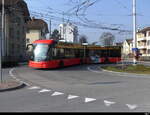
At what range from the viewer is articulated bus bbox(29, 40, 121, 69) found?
26406mm

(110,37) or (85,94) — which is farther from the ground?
(110,37)

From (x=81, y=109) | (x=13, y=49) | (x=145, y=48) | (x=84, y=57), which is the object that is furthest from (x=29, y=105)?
(x=145, y=48)

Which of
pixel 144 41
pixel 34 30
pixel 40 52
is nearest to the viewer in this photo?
pixel 40 52

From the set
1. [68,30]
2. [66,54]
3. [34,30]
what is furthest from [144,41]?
[66,54]

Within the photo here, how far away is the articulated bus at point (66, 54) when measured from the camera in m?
26.4

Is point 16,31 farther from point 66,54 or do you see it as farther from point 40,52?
point 40,52

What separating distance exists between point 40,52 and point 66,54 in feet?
16.4

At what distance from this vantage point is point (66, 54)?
101ft

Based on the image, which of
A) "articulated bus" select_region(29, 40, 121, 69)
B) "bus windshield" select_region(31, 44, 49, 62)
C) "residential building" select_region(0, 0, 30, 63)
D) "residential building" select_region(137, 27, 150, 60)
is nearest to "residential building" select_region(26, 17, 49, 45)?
"residential building" select_region(0, 0, 30, 63)

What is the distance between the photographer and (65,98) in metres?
10.6

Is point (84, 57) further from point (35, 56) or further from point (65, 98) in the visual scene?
point (65, 98)

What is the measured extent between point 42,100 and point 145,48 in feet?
296

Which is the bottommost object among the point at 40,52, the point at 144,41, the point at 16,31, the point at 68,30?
the point at 40,52

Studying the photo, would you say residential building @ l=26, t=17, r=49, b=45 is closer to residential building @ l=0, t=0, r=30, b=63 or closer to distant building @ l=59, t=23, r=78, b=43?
distant building @ l=59, t=23, r=78, b=43
